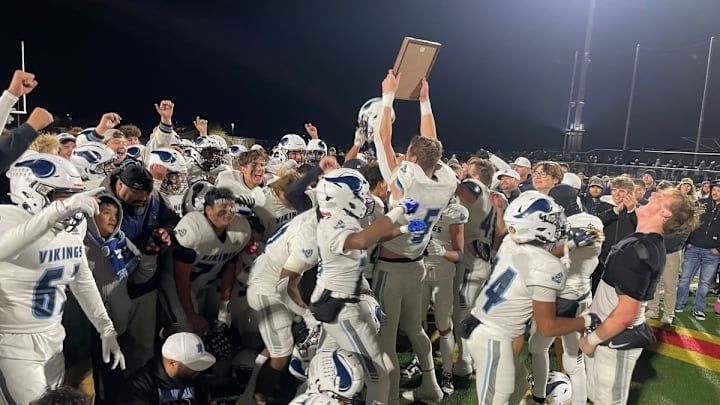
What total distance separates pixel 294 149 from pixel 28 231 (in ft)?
15.3

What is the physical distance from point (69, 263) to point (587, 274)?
12.5 ft

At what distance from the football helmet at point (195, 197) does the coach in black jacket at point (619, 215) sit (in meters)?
4.21

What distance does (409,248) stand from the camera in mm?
3961

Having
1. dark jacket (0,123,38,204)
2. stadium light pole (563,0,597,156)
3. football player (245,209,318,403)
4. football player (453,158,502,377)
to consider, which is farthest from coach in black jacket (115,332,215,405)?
stadium light pole (563,0,597,156)

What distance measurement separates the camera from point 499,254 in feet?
10.4

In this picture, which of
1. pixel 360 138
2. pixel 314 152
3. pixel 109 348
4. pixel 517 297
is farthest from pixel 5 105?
pixel 314 152

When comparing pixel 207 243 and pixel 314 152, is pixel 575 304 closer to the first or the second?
pixel 207 243

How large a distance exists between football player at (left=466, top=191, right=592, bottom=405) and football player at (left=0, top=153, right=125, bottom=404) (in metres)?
2.45

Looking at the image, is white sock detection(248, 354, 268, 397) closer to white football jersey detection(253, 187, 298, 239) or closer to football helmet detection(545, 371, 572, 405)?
white football jersey detection(253, 187, 298, 239)

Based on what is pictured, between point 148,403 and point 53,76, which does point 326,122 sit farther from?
point 148,403

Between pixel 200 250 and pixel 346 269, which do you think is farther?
pixel 200 250

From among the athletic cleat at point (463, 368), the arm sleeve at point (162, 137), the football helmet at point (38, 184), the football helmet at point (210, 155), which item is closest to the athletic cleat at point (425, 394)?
the athletic cleat at point (463, 368)

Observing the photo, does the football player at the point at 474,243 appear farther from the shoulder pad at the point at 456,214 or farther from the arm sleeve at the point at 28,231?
the arm sleeve at the point at 28,231

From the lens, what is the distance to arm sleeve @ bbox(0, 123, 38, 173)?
3109 mm
